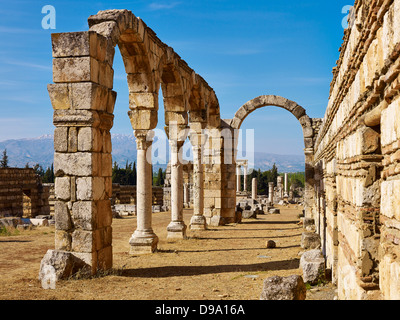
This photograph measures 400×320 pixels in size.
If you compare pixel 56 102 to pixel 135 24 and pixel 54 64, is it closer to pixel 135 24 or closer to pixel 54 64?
pixel 54 64

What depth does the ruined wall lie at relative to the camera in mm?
2865

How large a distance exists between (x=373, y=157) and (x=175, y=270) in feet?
19.9

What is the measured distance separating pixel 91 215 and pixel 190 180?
30.4 m

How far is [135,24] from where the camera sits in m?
9.67

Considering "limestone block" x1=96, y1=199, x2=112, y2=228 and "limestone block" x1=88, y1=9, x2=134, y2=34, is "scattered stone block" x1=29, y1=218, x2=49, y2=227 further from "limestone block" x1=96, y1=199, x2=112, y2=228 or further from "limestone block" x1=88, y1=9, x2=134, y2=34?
"limestone block" x1=88, y1=9, x2=134, y2=34

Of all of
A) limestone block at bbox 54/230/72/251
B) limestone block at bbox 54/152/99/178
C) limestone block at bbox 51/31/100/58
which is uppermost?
limestone block at bbox 51/31/100/58

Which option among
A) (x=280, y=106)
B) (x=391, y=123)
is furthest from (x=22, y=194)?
(x=391, y=123)

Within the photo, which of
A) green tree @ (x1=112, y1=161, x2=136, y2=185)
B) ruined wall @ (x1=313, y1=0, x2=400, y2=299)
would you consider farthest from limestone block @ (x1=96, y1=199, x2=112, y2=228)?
green tree @ (x1=112, y1=161, x2=136, y2=185)

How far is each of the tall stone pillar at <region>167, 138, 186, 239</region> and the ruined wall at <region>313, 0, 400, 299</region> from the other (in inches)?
349

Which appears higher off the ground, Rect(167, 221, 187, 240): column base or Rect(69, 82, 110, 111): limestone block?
Rect(69, 82, 110, 111): limestone block

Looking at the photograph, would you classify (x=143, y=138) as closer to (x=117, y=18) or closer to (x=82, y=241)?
(x=117, y=18)

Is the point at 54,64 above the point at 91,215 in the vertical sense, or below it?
above

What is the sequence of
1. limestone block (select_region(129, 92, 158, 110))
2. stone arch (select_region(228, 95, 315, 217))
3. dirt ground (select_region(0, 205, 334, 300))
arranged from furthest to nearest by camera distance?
1. stone arch (select_region(228, 95, 315, 217))
2. limestone block (select_region(129, 92, 158, 110))
3. dirt ground (select_region(0, 205, 334, 300))
